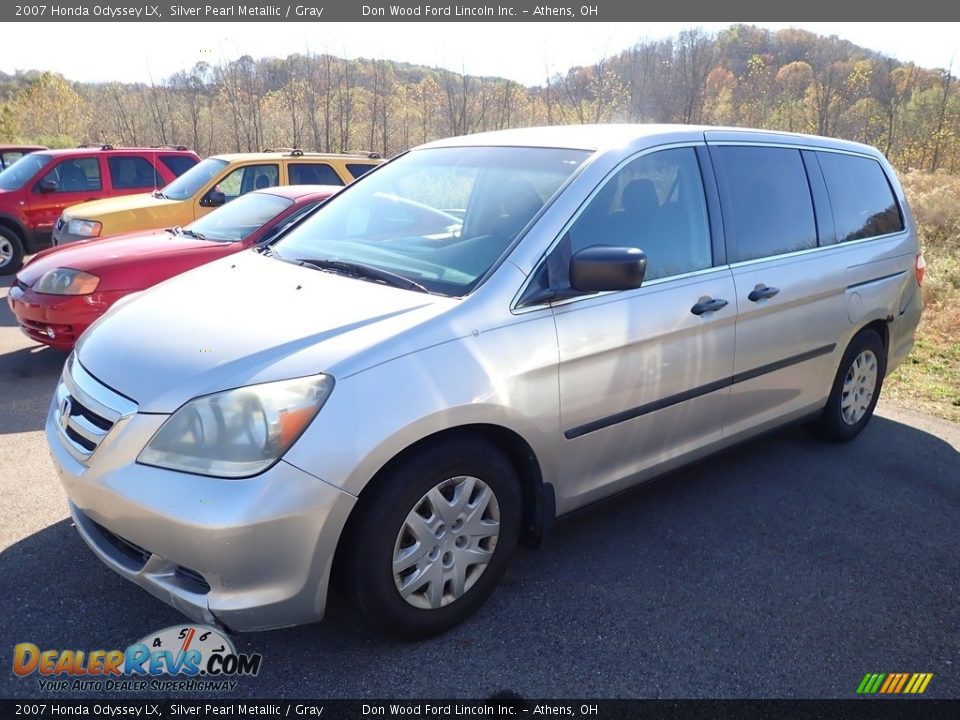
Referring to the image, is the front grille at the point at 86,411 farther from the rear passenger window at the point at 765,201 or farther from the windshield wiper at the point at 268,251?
the rear passenger window at the point at 765,201

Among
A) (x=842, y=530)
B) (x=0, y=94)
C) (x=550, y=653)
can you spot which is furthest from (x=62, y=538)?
(x=0, y=94)

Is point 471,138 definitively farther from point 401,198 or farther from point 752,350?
point 752,350

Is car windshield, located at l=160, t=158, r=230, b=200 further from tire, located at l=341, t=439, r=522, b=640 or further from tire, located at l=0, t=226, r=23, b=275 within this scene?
tire, located at l=341, t=439, r=522, b=640

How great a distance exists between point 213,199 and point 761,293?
7.10 metres

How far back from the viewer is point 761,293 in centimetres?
364

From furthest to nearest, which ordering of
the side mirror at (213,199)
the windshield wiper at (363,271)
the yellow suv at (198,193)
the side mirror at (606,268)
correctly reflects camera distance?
the side mirror at (213,199) < the yellow suv at (198,193) < the windshield wiper at (363,271) < the side mirror at (606,268)

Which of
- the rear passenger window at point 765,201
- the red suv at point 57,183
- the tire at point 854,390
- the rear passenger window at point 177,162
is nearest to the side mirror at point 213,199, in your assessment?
the red suv at point 57,183

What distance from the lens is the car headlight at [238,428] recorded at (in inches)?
89.6

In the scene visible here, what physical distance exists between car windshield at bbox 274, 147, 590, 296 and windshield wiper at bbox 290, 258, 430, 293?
0.02 metres

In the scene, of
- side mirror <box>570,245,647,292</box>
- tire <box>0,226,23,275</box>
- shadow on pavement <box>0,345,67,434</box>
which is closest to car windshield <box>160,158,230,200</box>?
tire <box>0,226,23,275</box>

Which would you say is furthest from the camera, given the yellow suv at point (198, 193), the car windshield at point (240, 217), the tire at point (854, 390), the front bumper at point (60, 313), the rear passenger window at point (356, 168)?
the rear passenger window at point (356, 168)

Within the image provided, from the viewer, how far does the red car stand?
562cm

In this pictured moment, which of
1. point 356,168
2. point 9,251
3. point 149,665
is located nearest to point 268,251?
point 149,665

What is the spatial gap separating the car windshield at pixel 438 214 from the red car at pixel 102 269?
165 cm
